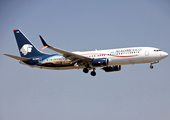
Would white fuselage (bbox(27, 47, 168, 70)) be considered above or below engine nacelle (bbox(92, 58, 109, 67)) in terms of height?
above

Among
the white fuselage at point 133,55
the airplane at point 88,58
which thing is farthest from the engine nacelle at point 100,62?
the white fuselage at point 133,55

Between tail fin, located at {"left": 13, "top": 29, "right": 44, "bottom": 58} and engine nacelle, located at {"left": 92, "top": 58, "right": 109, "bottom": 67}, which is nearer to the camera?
engine nacelle, located at {"left": 92, "top": 58, "right": 109, "bottom": 67}

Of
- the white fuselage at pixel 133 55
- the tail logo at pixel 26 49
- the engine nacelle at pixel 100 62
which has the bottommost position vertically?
the engine nacelle at pixel 100 62

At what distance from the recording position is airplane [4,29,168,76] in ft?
160

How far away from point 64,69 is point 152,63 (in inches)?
627

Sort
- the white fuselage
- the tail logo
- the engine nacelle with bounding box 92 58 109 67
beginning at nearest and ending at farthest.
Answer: the white fuselage
the engine nacelle with bounding box 92 58 109 67
the tail logo

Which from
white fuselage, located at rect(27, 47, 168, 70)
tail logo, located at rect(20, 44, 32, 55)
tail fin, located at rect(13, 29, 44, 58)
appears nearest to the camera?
white fuselage, located at rect(27, 47, 168, 70)

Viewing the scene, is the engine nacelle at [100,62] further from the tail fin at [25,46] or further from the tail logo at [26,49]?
the tail logo at [26,49]

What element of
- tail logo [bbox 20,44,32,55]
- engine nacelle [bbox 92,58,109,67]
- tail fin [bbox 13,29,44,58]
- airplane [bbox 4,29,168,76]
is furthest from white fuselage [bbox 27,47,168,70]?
tail logo [bbox 20,44,32,55]

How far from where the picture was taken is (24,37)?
58219 millimetres

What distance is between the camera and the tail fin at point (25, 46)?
5603cm

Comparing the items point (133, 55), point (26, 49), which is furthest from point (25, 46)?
point (133, 55)

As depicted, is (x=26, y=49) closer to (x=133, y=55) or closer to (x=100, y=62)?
(x=100, y=62)

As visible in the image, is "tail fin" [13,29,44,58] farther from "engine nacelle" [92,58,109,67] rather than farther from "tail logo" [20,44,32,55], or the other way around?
"engine nacelle" [92,58,109,67]
